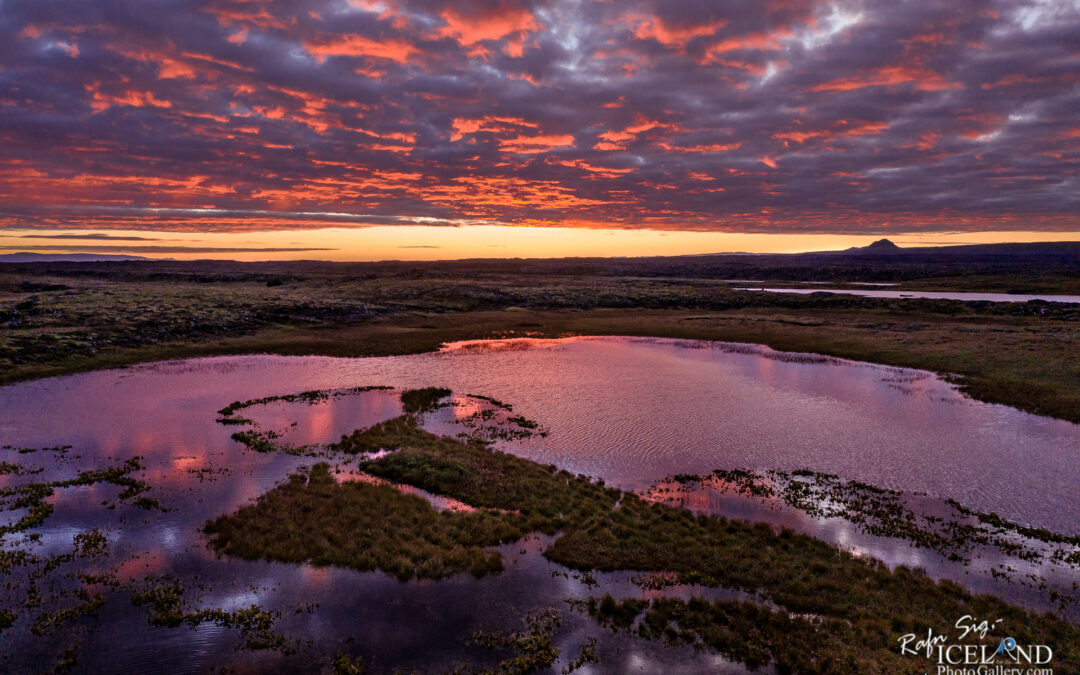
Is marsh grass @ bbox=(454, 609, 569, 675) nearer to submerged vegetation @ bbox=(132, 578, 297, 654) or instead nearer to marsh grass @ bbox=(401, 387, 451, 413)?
submerged vegetation @ bbox=(132, 578, 297, 654)

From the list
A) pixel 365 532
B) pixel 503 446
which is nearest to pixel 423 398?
pixel 503 446

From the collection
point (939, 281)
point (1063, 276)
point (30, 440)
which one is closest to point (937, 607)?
point (30, 440)

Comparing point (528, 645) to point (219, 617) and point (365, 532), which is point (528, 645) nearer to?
point (365, 532)

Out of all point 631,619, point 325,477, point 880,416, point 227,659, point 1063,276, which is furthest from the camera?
point 1063,276

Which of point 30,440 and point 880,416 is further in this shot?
point 880,416

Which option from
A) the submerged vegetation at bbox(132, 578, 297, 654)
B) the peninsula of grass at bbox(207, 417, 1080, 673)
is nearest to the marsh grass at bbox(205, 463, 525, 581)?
the peninsula of grass at bbox(207, 417, 1080, 673)

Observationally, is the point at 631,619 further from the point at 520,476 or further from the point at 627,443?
the point at 627,443
